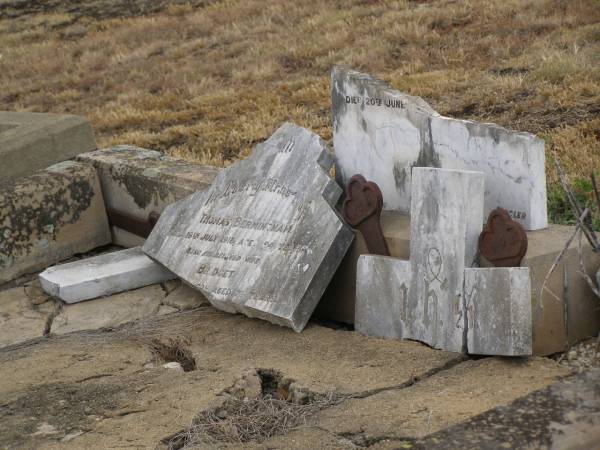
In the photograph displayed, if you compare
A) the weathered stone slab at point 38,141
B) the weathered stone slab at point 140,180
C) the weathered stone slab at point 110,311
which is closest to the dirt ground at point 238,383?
the weathered stone slab at point 110,311

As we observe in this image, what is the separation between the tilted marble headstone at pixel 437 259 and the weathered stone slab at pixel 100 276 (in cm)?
164

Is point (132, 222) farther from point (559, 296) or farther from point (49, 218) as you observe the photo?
point (559, 296)

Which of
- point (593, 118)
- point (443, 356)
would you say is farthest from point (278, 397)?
point (593, 118)

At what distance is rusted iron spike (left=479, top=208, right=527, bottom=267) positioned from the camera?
3.62 m

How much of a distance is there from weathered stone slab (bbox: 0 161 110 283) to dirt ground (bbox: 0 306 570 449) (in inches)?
45.4

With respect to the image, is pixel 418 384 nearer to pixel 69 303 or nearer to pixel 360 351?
pixel 360 351

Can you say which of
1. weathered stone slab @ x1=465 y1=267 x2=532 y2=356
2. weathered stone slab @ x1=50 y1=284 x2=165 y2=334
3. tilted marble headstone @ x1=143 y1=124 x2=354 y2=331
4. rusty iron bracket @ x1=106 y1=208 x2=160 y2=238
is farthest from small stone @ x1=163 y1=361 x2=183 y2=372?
rusty iron bracket @ x1=106 y1=208 x2=160 y2=238

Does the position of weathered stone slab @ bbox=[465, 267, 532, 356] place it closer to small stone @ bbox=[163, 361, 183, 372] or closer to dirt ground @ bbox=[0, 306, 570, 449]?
dirt ground @ bbox=[0, 306, 570, 449]

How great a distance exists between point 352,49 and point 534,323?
23.4ft

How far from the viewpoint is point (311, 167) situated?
14.8 ft

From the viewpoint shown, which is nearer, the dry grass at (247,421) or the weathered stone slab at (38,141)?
the dry grass at (247,421)

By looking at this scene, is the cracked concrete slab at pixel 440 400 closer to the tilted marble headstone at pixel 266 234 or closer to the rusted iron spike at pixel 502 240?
the rusted iron spike at pixel 502 240

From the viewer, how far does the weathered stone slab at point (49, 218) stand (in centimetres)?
544

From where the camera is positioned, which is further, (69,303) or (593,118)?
(593,118)
